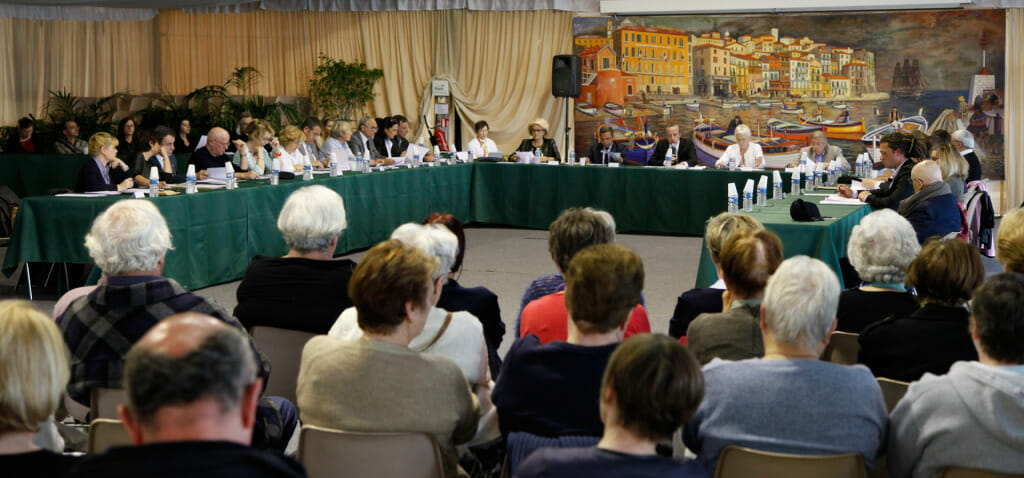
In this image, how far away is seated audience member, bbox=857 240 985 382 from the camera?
283 cm

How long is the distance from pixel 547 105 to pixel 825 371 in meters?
11.5

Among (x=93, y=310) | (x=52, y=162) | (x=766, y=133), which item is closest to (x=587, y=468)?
(x=93, y=310)

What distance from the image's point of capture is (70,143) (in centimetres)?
1151

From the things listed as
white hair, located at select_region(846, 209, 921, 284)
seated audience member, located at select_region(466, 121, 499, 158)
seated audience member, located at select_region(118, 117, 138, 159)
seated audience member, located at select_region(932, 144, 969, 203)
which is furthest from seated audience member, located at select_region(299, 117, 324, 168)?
white hair, located at select_region(846, 209, 921, 284)

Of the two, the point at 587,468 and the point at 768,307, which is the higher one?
the point at 768,307

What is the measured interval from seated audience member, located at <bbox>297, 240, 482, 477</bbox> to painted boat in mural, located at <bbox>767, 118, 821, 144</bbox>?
10.4m

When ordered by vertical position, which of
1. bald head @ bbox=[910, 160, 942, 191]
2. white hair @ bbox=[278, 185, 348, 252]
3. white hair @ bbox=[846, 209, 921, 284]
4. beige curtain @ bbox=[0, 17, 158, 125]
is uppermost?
beige curtain @ bbox=[0, 17, 158, 125]

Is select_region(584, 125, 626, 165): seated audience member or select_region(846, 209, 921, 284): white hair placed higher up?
select_region(584, 125, 626, 165): seated audience member

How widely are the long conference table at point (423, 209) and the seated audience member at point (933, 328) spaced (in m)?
2.89

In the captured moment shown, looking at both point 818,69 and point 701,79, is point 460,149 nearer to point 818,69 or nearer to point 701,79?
point 701,79

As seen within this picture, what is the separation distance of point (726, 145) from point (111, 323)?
10.5 metres

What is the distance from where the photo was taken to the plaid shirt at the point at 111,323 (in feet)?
9.25

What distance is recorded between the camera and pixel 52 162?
10.8 meters

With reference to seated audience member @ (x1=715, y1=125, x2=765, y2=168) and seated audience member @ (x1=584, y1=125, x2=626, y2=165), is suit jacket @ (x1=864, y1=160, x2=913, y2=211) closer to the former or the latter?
seated audience member @ (x1=715, y1=125, x2=765, y2=168)
